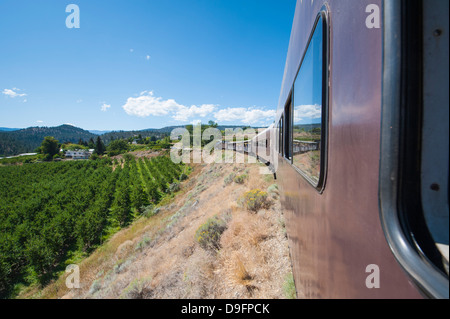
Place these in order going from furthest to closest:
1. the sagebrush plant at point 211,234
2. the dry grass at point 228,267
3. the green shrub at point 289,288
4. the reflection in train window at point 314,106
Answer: the sagebrush plant at point 211,234 < the dry grass at point 228,267 < the green shrub at point 289,288 < the reflection in train window at point 314,106

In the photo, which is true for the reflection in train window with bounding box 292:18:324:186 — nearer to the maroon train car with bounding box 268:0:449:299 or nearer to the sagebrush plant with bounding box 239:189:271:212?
the maroon train car with bounding box 268:0:449:299

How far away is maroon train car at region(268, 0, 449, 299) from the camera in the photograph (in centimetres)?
53

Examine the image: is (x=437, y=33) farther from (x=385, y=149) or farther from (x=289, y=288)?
(x=289, y=288)

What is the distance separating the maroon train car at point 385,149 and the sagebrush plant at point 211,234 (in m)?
4.73

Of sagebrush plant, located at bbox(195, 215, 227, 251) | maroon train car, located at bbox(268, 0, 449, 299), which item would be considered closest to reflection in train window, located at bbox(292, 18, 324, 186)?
maroon train car, located at bbox(268, 0, 449, 299)

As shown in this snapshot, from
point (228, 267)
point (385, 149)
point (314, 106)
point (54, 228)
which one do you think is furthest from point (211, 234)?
point (54, 228)

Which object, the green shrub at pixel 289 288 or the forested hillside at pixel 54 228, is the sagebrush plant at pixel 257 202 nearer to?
the green shrub at pixel 289 288

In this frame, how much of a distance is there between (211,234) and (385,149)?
601 cm

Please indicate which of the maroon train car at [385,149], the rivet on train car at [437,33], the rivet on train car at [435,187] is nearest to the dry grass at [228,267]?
the maroon train car at [385,149]

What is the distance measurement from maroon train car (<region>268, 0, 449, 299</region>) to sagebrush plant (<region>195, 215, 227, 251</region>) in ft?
15.5

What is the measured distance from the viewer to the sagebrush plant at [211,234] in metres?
5.69

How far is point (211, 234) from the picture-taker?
6.05m
